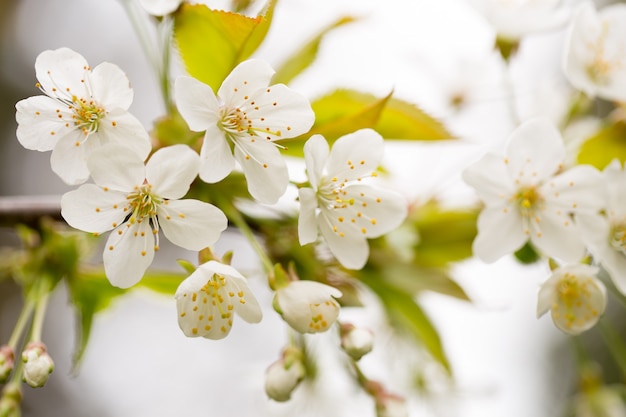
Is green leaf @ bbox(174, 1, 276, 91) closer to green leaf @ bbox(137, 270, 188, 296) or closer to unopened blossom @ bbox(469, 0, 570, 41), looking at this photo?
green leaf @ bbox(137, 270, 188, 296)

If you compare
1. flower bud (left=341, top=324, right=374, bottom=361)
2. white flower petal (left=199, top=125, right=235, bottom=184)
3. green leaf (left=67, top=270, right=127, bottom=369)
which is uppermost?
white flower petal (left=199, top=125, right=235, bottom=184)

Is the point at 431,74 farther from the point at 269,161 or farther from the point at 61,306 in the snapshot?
the point at 61,306

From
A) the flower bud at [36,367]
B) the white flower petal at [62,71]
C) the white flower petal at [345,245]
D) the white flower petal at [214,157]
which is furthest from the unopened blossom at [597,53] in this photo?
the flower bud at [36,367]

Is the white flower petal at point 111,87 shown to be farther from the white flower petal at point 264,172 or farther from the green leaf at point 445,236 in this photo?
the green leaf at point 445,236

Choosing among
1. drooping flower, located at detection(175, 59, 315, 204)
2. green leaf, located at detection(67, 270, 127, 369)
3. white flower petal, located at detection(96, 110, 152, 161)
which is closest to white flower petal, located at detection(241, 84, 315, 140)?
drooping flower, located at detection(175, 59, 315, 204)

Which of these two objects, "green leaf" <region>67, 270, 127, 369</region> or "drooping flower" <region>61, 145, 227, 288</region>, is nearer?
"drooping flower" <region>61, 145, 227, 288</region>

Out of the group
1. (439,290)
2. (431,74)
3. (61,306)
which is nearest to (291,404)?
(439,290)

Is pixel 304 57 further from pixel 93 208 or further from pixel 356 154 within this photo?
pixel 93 208
